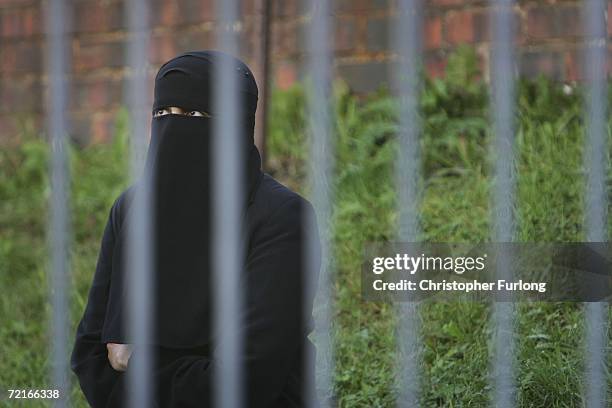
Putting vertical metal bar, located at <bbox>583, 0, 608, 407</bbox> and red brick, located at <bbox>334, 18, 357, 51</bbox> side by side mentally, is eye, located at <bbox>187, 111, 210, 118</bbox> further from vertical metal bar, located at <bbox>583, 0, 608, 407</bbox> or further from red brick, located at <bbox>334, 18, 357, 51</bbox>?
red brick, located at <bbox>334, 18, 357, 51</bbox>

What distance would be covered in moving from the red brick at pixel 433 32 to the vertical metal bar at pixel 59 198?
1.16 meters

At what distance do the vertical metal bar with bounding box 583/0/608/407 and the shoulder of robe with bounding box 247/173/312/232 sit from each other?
409 millimetres

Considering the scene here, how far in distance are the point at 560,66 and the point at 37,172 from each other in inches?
55.9

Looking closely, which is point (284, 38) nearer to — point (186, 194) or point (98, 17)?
point (98, 17)

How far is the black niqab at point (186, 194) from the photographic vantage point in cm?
154

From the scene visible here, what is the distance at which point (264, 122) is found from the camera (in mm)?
2223

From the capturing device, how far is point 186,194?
1.55m

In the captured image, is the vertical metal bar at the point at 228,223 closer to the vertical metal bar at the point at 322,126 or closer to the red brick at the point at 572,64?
the vertical metal bar at the point at 322,126

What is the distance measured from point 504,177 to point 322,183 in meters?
0.25

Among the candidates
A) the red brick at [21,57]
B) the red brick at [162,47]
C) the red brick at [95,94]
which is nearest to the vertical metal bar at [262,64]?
the red brick at [162,47]

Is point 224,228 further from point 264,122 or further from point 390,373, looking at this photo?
point 264,122

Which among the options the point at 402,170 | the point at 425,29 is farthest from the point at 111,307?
the point at 425,29

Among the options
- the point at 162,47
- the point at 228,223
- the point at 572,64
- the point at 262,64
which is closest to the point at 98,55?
the point at 162,47

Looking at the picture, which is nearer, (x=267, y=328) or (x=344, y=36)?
(x=267, y=328)
